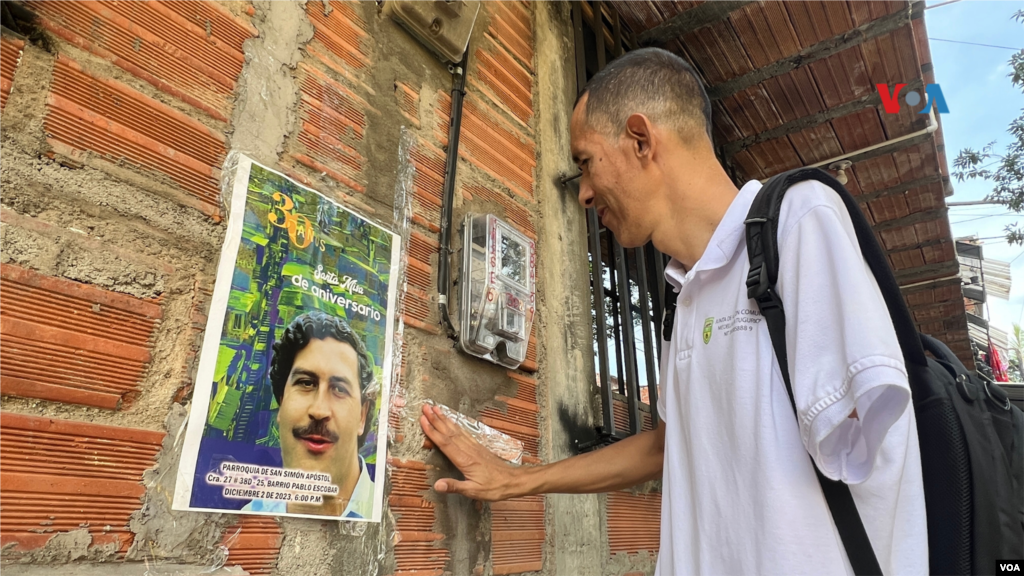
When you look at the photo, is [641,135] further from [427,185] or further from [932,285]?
[932,285]

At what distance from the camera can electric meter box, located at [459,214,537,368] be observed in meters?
1.76

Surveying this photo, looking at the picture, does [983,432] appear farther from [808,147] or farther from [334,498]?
[808,147]

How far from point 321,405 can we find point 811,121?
3463 millimetres

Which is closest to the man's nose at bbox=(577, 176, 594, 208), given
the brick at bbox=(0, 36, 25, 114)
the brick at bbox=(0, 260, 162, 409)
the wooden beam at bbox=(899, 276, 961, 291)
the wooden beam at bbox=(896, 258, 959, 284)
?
the brick at bbox=(0, 260, 162, 409)

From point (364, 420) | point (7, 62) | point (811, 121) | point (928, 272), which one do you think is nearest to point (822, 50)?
point (811, 121)

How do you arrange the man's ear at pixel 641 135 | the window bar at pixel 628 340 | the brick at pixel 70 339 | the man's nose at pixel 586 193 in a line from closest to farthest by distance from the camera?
1. the brick at pixel 70 339
2. the man's ear at pixel 641 135
3. the man's nose at pixel 586 193
4. the window bar at pixel 628 340

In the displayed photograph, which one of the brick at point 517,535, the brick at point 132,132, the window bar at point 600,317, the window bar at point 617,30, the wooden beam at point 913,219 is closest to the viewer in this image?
the brick at point 132,132

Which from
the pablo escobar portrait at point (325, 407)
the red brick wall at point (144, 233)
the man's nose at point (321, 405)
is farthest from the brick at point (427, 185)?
the man's nose at point (321, 405)

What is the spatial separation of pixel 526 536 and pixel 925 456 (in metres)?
1.13

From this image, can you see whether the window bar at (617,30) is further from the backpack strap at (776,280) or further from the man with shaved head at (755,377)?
the backpack strap at (776,280)

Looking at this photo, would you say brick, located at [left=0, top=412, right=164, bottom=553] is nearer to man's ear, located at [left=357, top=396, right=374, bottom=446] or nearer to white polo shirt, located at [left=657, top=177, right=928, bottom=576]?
man's ear, located at [left=357, top=396, right=374, bottom=446]

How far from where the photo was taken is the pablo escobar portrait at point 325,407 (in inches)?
49.3

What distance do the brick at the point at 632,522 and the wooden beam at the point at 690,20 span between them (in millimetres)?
2263

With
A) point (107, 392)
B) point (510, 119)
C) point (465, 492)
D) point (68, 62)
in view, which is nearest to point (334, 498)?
point (465, 492)
